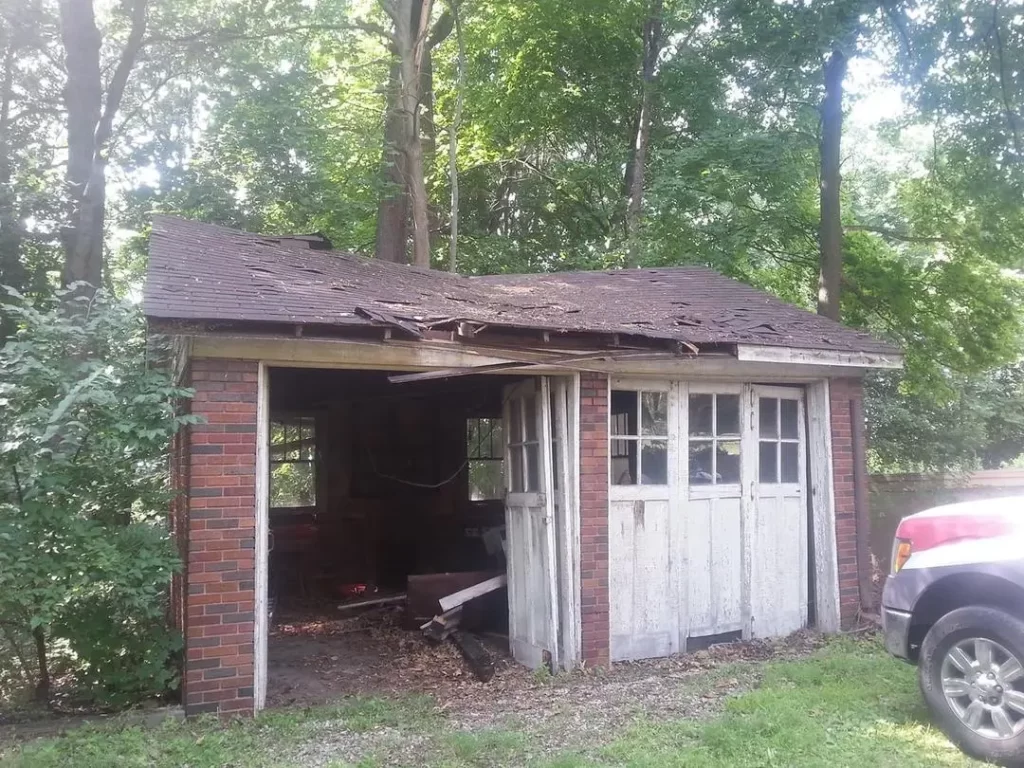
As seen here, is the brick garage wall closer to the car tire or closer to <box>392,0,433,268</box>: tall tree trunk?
the car tire

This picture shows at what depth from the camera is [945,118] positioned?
12109 mm

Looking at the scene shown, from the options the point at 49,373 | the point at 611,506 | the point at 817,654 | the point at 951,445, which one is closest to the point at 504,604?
the point at 611,506

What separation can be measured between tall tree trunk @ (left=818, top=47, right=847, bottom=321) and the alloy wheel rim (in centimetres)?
793

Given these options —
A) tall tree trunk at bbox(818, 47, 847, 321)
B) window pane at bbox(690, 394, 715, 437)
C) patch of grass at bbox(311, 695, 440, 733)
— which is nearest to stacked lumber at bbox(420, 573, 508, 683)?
patch of grass at bbox(311, 695, 440, 733)

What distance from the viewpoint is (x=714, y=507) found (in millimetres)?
7320

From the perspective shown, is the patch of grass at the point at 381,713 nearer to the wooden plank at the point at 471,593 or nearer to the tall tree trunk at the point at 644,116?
the wooden plank at the point at 471,593

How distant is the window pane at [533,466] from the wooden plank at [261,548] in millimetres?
2255

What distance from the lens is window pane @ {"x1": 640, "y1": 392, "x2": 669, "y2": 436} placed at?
7.13 metres

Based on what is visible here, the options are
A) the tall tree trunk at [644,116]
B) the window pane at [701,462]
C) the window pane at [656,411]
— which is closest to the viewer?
the window pane at [656,411]

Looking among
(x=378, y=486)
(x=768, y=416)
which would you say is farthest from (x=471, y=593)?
(x=378, y=486)

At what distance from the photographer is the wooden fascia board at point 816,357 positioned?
6711 mm

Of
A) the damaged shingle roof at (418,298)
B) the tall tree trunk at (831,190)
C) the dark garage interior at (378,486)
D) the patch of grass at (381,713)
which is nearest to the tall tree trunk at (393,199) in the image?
the dark garage interior at (378,486)

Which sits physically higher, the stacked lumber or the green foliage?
the green foliage

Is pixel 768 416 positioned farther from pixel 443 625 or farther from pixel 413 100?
pixel 413 100
